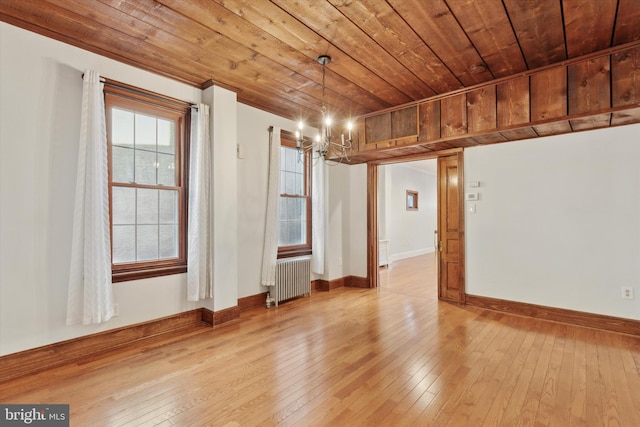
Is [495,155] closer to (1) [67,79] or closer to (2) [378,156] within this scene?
(2) [378,156]

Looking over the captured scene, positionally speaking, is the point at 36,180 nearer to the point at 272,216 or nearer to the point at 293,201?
the point at 272,216

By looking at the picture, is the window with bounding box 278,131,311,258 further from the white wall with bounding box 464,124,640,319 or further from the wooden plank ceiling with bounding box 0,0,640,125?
the white wall with bounding box 464,124,640,319

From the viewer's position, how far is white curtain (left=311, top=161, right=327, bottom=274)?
17.0ft

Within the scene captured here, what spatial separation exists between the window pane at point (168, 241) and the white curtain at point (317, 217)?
2255 mm

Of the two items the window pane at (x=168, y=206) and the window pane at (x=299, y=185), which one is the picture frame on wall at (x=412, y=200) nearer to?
the window pane at (x=299, y=185)

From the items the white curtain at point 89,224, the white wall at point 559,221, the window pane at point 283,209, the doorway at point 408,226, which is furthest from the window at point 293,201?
the white wall at point 559,221

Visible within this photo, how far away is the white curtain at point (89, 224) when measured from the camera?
2.79 m

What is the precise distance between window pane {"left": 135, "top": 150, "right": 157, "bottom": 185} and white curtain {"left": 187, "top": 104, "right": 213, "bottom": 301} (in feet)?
1.30

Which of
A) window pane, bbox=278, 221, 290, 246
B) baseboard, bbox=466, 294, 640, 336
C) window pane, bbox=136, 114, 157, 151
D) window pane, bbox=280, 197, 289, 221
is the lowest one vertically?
baseboard, bbox=466, 294, 640, 336

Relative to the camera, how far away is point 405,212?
9.47 meters

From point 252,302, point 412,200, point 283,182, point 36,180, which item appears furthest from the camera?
point 412,200

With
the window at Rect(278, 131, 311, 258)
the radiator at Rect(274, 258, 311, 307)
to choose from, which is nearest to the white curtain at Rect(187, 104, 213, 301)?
the radiator at Rect(274, 258, 311, 307)

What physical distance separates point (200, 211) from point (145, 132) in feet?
3.46

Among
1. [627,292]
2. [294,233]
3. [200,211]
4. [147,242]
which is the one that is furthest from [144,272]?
[627,292]
